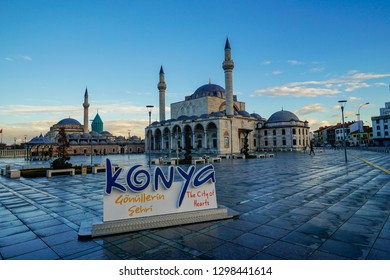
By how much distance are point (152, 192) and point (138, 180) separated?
A: 19.4 inches

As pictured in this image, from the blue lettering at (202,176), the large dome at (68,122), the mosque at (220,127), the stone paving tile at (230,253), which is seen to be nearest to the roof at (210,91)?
the mosque at (220,127)

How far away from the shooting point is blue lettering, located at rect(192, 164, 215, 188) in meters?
5.96

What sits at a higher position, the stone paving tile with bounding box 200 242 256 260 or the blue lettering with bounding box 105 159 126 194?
the blue lettering with bounding box 105 159 126 194

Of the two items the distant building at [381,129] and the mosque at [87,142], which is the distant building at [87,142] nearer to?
the mosque at [87,142]

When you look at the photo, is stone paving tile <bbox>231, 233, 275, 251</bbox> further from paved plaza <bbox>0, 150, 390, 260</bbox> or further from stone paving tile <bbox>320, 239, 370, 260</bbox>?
stone paving tile <bbox>320, 239, 370, 260</bbox>

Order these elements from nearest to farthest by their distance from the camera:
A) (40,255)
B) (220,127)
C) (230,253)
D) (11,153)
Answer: (230,253)
(40,255)
(11,153)
(220,127)

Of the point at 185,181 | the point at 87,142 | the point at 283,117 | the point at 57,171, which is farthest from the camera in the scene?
the point at 87,142

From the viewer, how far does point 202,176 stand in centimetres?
612

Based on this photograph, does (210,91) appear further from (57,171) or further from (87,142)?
(57,171)

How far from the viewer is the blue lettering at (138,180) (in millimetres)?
5211

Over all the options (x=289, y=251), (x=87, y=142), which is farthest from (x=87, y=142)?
(x=289, y=251)

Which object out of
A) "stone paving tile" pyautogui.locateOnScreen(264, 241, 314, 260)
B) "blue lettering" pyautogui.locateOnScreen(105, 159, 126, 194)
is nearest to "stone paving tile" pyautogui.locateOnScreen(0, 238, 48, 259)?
"blue lettering" pyautogui.locateOnScreen(105, 159, 126, 194)

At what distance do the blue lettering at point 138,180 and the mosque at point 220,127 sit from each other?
49.0 metres

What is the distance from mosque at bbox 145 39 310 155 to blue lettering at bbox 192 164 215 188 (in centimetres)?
4803
